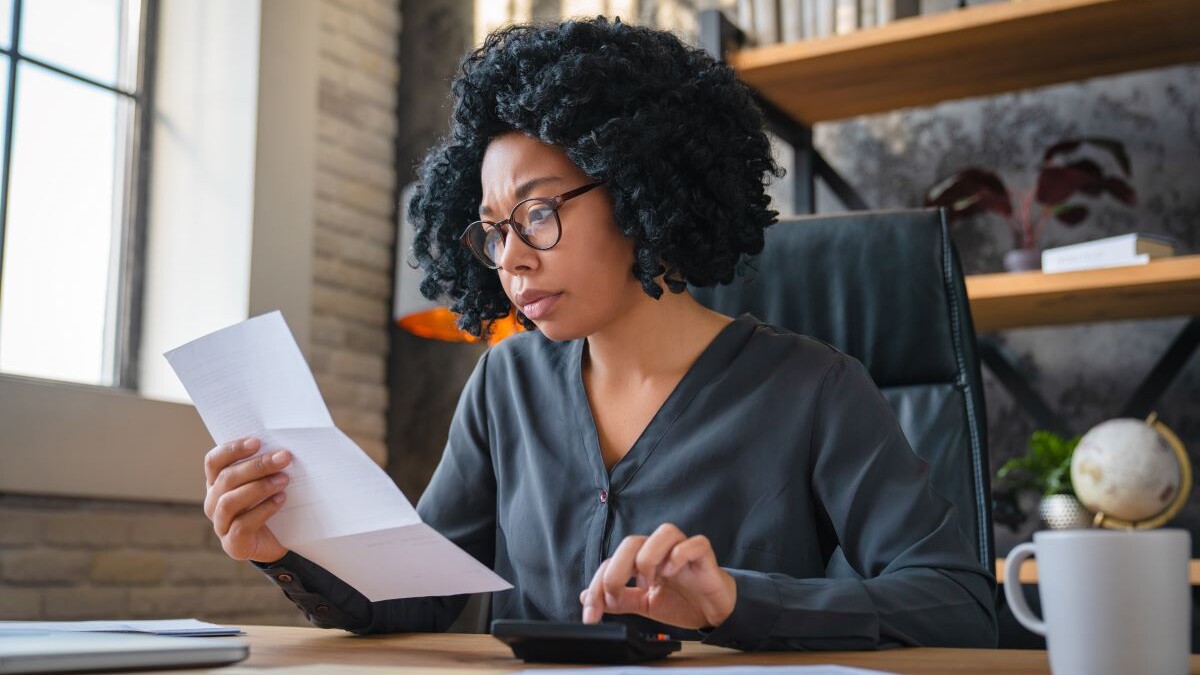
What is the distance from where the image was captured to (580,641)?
0.75 meters

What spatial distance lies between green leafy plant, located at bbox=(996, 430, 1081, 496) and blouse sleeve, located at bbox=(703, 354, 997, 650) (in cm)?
111

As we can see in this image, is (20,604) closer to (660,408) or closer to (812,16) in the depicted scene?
(660,408)

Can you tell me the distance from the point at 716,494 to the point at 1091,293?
1311 millimetres

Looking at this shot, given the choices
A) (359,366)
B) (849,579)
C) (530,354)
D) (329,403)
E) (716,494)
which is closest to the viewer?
(849,579)

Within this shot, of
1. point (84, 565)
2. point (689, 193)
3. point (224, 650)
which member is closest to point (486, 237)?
point (689, 193)

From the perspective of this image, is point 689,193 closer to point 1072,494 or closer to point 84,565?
point 1072,494

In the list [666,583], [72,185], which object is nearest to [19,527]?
[72,185]

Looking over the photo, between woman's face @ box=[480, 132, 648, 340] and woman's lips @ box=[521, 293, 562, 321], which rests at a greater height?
woman's face @ box=[480, 132, 648, 340]

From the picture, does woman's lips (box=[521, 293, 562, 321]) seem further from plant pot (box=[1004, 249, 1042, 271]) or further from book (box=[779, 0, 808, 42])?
book (box=[779, 0, 808, 42])

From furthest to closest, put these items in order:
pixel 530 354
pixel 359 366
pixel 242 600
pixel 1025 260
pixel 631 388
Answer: pixel 359 366 < pixel 242 600 < pixel 1025 260 < pixel 530 354 < pixel 631 388

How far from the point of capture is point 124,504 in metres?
2.56

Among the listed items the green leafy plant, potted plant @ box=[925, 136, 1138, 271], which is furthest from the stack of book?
the green leafy plant

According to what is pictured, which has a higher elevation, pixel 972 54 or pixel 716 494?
pixel 972 54

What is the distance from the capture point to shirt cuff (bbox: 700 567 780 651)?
867 millimetres
